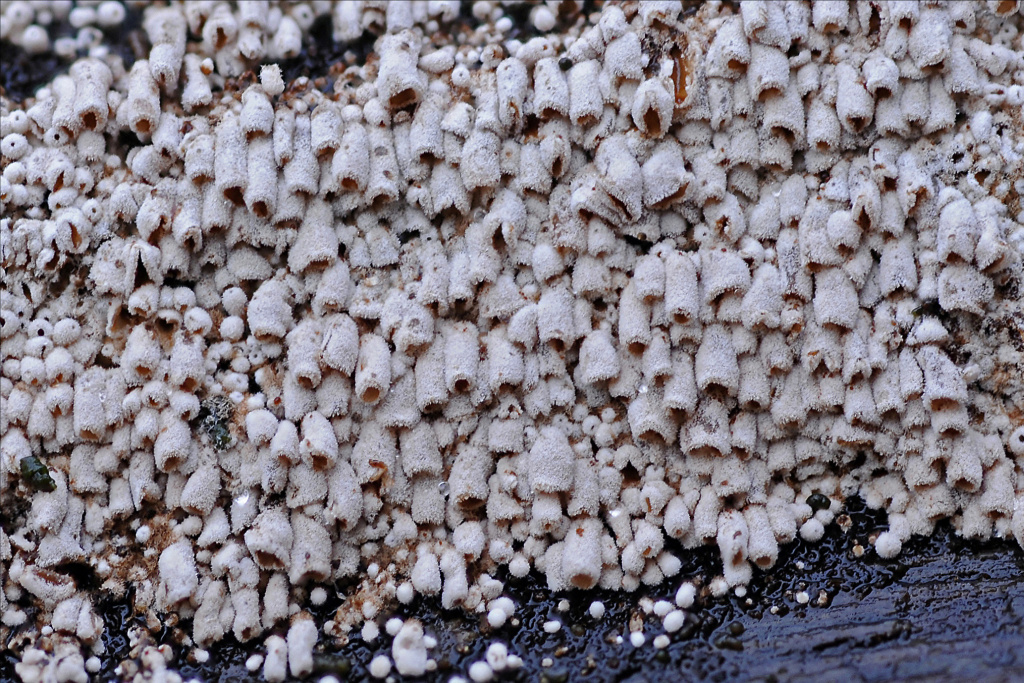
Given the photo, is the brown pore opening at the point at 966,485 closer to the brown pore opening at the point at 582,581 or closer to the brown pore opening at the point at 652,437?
the brown pore opening at the point at 652,437

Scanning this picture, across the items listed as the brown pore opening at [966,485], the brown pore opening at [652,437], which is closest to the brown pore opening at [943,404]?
the brown pore opening at [966,485]

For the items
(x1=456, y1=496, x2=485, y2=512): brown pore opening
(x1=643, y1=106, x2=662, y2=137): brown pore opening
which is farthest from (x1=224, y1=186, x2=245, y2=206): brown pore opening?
(x1=643, y1=106, x2=662, y2=137): brown pore opening

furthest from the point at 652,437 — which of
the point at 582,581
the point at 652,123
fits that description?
the point at 652,123

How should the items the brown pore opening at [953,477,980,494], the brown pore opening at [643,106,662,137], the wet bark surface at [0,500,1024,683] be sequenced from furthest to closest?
1. the brown pore opening at [643,106,662,137]
2. the brown pore opening at [953,477,980,494]
3. the wet bark surface at [0,500,1024,683]

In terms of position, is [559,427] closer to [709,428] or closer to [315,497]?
[709,428]

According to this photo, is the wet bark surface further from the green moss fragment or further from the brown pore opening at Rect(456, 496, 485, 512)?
the green moss fragment

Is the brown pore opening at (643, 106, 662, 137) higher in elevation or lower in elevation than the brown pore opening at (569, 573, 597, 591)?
higher

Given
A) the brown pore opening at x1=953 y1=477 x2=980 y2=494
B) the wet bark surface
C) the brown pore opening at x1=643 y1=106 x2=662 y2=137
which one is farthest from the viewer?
the brown pore opening at x1=643 y1=106 x2=662 y2=137
